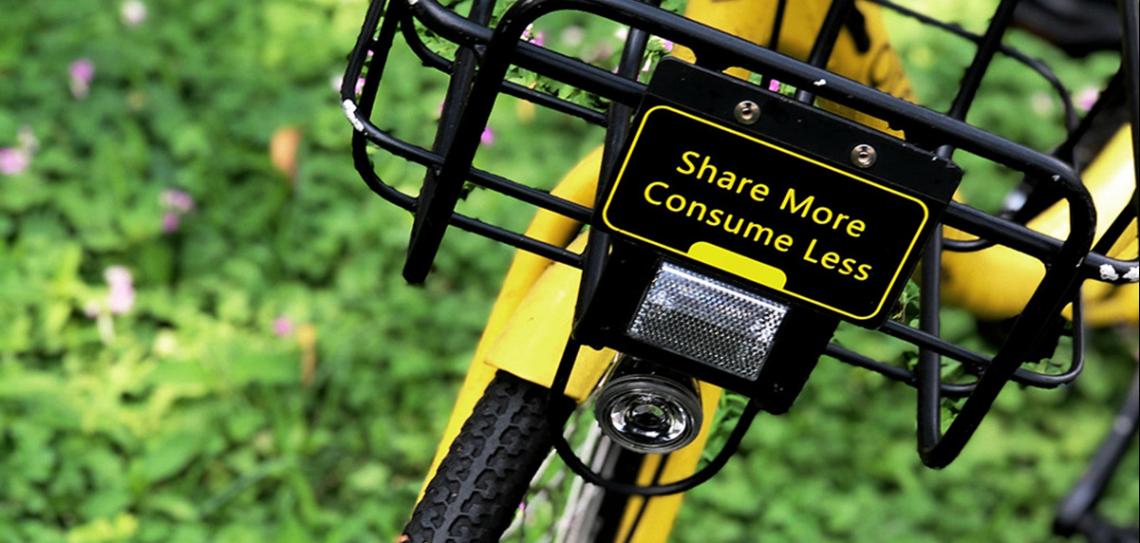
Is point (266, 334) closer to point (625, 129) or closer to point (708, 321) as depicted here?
point (625, 129)

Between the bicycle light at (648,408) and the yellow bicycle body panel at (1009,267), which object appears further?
the yellow bicycle body panel at (1009,267)

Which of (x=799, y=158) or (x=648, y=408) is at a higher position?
(x=799, y=158)

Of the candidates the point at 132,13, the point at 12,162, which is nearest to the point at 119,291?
the point at 12,162

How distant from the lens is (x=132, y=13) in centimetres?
302

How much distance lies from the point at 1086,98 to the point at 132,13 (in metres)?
2.03

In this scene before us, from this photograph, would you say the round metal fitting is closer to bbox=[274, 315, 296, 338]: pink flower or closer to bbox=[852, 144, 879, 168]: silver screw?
bbox=[852, 144, 879, 168]: silver screw

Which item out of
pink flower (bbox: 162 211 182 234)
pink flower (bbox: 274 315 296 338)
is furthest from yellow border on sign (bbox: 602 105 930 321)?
pink flower (bbox: 162 211 182 234)

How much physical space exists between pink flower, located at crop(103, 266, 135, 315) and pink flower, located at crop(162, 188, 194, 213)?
0.18m

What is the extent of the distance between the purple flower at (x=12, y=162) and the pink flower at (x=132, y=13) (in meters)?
0.46

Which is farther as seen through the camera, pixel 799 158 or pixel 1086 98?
pixel 1086 98

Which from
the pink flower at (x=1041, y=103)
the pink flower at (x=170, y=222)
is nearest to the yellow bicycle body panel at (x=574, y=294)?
the pink flower at (x=170, y=222)

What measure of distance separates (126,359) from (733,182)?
1767 mm

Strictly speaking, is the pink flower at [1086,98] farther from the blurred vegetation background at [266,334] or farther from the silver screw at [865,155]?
the silver screw at [865,155]

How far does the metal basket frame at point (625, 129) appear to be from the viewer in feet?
2.88
